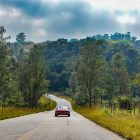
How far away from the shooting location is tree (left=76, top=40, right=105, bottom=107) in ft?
148

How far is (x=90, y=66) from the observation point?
1806 inches

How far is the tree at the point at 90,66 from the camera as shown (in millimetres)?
45125

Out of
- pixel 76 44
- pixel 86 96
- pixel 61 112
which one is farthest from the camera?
pixel 76 44

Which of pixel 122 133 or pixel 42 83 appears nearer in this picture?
pixel 122 133

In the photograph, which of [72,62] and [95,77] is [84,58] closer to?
[95,77]

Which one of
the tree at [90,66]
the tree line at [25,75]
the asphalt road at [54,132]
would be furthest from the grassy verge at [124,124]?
the tree line at [25,75]

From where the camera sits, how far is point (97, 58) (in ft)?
153

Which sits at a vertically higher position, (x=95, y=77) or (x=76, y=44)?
(x=76, y=44)

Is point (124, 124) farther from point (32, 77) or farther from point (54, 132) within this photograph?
point (32, 77)

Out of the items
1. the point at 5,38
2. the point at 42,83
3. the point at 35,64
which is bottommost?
the point at 42,83

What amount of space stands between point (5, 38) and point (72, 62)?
271 ft

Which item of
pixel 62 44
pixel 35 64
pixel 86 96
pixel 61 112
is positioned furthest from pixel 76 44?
pixel 61 112

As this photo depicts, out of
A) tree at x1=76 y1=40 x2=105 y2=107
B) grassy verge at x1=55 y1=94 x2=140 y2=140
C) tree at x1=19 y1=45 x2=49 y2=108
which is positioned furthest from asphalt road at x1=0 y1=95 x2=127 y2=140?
tree at x1=19 y1=45 x2=49 y2=108

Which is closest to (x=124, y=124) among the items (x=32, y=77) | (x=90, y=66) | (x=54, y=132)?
(x=54, y=132)
